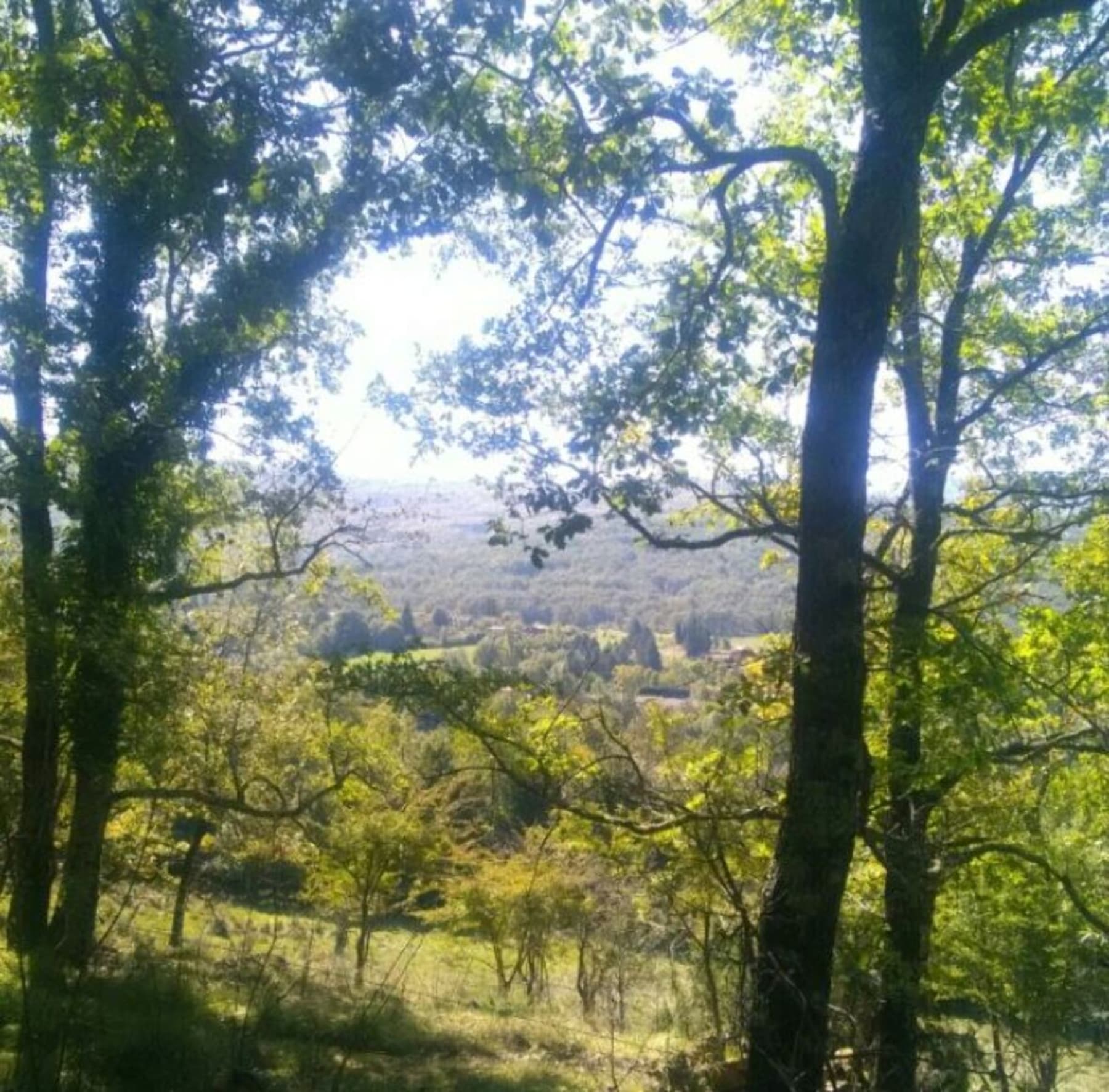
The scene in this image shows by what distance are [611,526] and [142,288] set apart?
6203 millimetres

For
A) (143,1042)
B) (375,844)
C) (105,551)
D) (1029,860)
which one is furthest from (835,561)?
(375,844)

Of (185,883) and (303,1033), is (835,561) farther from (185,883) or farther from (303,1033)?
(185,883)

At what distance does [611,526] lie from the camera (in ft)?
18.4

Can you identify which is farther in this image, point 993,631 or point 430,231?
point 993,631

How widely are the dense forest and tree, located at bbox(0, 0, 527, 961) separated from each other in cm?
5

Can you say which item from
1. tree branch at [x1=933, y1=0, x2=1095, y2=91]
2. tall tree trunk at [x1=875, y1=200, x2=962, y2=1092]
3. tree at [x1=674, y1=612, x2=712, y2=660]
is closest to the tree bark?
tall tree trunk at [x1=875, y1=200, x2=962, y2=1092]

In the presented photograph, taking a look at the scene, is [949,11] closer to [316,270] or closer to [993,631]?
[993,631]

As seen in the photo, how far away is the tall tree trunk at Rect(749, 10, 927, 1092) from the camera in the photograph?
360 cm

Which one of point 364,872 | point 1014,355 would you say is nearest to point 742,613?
point 364,872

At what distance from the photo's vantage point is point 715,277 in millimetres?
4723

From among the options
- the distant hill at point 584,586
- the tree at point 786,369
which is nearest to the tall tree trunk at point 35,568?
the tree at point 786,369

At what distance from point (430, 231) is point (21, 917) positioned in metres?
7.43

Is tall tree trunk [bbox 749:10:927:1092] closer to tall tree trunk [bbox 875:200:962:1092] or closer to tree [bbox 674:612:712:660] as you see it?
tall tree trunk [bbox 875:200:962:1092]

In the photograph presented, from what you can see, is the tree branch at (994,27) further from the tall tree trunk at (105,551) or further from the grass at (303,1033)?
the tall tree trunk at (105,551)
